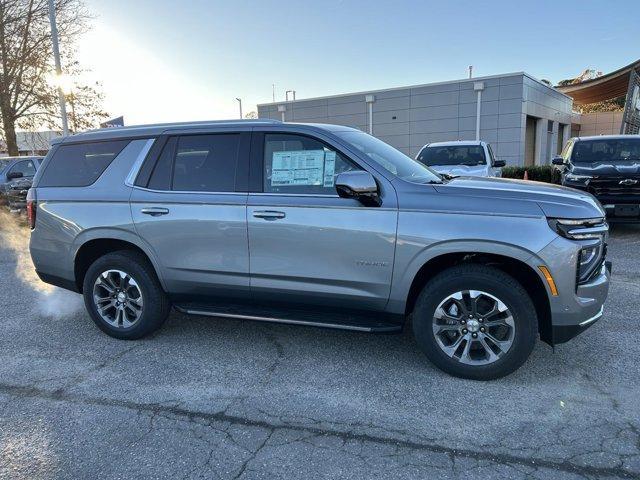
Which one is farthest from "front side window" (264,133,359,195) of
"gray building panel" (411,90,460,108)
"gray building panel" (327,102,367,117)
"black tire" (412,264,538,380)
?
"gray building panel" (327,102,367,117)

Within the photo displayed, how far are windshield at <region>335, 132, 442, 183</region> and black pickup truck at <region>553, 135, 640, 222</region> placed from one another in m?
5.53

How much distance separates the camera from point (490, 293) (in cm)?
340

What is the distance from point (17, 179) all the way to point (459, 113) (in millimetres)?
18207

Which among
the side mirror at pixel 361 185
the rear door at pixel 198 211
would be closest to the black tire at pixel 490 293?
the side mirror at pixel 361 185

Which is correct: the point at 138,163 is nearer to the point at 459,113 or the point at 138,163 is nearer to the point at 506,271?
the point at 506,271

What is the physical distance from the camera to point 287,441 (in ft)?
9.50

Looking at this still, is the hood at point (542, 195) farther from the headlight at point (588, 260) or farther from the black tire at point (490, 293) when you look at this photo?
the black tire at point (490, 293)

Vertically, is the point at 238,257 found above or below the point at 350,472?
above

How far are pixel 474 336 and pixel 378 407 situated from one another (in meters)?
0.87

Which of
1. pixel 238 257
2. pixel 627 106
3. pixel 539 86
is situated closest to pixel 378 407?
pixel 238 257

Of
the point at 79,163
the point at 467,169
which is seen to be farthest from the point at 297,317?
the point at 467,169

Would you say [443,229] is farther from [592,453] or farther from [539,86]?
[539,86]

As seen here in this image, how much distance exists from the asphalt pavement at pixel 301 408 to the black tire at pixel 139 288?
0.50 feet

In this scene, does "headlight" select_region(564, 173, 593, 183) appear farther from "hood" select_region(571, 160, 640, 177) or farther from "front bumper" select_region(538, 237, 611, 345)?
"front bumper" select_region(538, 237, 611, 345)
